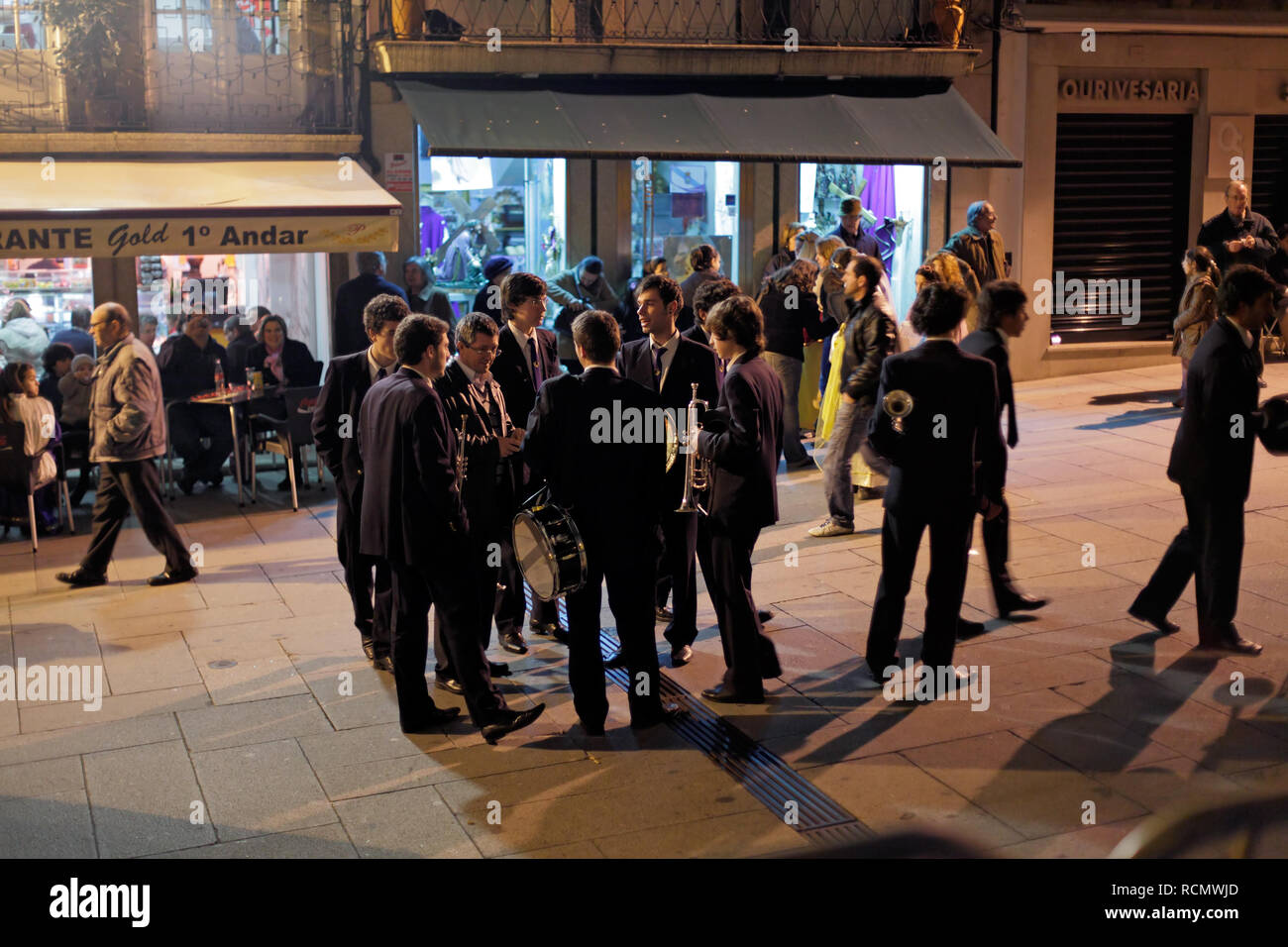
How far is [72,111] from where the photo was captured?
44.0ft

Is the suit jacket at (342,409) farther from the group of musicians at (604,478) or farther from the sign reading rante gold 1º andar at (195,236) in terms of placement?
the sign reading rante gold 1º andar at (195,236)

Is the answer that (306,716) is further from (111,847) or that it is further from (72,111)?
(72,111)

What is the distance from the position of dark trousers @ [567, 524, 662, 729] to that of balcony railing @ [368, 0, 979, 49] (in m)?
8.98

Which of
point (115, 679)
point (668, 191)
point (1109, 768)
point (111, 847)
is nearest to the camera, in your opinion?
point (111, 847)

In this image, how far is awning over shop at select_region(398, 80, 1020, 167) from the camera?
13.8m

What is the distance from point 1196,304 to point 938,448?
23.8ft

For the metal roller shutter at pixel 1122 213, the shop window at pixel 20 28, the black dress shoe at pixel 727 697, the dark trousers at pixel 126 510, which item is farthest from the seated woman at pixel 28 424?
the metal roller shutter at pixel 1122 213

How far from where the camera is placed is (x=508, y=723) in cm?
673

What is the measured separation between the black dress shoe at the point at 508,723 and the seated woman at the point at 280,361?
20.3ft

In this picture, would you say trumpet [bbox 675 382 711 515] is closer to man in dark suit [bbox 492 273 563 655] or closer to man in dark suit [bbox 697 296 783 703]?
man in dark suit [bbox 697 296 783 703]

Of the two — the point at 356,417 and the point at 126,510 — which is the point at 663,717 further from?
the point at 126,510

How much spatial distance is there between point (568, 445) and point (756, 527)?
112 centimetres

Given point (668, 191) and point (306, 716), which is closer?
point (306, 716)

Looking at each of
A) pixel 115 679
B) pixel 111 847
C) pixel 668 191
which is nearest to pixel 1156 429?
A: pixel 668 191
